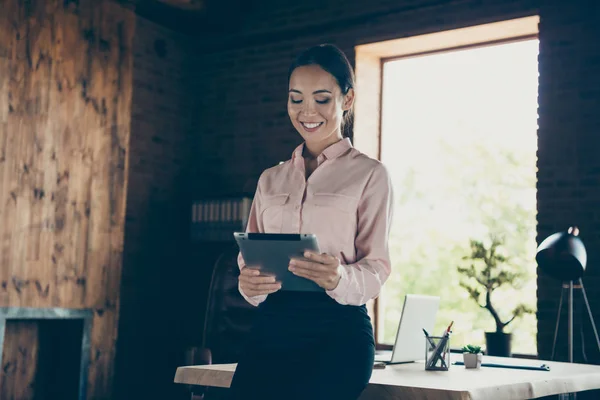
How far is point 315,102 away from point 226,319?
7.58 feet

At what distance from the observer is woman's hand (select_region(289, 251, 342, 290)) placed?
160 centimetres

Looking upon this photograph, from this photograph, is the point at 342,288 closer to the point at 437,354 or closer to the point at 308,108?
the point at 308,108

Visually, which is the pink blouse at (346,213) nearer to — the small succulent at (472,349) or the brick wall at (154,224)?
the small succulent at (472,349)

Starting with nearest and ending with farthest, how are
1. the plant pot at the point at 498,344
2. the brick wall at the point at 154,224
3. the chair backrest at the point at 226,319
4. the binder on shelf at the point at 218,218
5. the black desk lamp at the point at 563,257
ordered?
the black desk lamp at the point at 563,257
the chair backrest at the point at 226,319
the plant pot at the point at 498,344
the binder on shelf at the point at 218,218
the brick wall at the point at 154,224

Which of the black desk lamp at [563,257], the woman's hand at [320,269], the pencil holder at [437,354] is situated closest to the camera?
the woman's hand at [320,269]

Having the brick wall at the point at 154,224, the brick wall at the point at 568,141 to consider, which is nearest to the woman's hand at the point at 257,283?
the brick wall at the point at 568,141

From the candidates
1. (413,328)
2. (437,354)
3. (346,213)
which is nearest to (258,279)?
(346,213)

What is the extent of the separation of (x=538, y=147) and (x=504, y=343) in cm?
124

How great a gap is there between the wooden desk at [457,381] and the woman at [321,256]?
0.24 feet

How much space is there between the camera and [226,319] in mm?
3959

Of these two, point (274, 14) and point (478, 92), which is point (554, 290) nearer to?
point (478, 92)

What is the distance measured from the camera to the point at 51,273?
506cm

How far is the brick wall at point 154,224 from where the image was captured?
5.74m

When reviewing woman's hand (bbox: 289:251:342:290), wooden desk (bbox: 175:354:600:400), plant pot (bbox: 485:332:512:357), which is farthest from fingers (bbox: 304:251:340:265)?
plant pot (bbox: 485:332:512:357)
